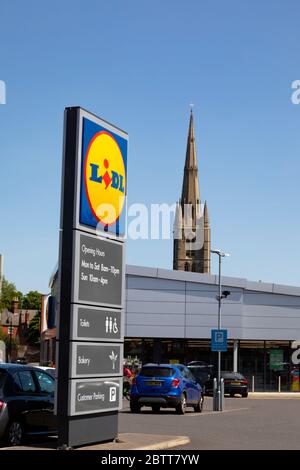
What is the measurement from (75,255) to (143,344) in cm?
4554

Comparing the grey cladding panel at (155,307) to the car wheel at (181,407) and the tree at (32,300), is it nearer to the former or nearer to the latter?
the car wheel at (181,407)

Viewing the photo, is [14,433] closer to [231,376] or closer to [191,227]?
[231,376]

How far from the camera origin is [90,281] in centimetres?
1389

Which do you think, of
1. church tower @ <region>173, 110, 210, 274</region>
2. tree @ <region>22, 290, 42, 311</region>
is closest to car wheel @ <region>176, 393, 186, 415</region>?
church tower @ <region>173, 110, 210, 274</region>

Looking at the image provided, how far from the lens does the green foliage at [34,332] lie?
451ft

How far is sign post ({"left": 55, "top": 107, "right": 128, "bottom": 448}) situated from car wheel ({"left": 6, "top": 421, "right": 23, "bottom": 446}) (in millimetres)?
1570

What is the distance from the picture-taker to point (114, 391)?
14508 millimetres

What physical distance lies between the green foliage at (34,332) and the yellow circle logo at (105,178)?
12375 cm

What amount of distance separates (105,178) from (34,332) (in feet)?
419

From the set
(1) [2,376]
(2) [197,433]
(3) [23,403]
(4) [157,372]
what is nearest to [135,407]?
(4) [157,372]

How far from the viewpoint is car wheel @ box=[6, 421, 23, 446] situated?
46.9 ft

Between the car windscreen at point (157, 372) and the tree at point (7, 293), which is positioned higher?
the tree at point (7, 293)

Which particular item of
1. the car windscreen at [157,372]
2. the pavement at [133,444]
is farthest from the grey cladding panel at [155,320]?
the pavement at [133,444]

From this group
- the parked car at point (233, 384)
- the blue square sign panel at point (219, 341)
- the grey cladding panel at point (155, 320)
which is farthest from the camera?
the grey cladding panel at point (155, 320)
